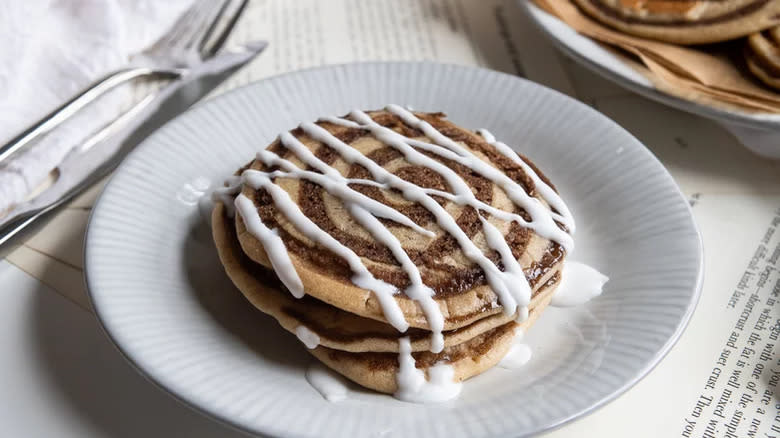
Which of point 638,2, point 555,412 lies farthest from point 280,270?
point 638,2

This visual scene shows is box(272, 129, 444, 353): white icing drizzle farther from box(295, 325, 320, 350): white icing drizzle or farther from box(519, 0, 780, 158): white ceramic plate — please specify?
box(519, 0, 780, 158): white ceramic plate

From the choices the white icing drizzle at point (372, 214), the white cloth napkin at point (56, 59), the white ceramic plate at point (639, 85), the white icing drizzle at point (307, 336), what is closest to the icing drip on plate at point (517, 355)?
the white icing drizzle at point (372, 214)

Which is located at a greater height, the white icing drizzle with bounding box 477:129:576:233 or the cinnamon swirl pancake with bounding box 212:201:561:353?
the white icing drizzle with bounding box 477:129:576:233

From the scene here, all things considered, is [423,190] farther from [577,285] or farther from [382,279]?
[577,285]

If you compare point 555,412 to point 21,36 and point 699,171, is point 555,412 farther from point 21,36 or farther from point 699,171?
point 21,36

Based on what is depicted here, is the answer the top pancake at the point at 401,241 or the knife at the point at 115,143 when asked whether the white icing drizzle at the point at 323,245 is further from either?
the knife at the point at 115,143

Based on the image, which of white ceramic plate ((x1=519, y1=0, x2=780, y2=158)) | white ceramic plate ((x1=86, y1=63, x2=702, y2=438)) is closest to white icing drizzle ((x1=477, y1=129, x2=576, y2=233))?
white ceramic plate ((x1=86, y1=63, x2=702, y2=438))
